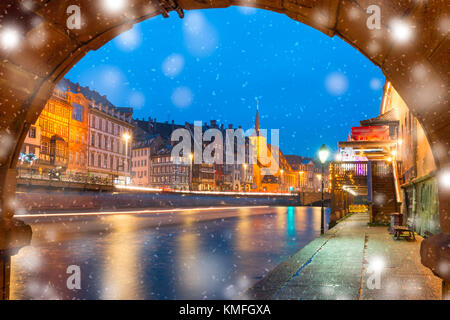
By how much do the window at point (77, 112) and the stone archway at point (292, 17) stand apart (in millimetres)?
63481

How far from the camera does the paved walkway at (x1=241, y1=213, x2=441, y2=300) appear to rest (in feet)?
21.2

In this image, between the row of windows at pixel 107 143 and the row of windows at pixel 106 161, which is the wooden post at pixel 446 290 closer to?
the row of windows at pixel 106 161

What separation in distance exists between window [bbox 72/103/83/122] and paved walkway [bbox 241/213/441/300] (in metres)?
58.6

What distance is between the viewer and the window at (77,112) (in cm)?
6356

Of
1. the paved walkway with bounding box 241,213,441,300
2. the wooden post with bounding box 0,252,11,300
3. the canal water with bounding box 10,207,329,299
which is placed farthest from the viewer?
the canal water with bounding box 10,207,329,299

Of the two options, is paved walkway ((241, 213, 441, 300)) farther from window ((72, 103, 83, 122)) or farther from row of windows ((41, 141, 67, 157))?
window ((72, 103, 83, 122))

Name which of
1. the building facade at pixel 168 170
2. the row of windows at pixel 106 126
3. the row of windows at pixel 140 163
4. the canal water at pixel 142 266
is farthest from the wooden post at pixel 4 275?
the row of windows at pixel 140 163

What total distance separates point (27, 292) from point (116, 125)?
73341mm

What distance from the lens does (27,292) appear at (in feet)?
24.8

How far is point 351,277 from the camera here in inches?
313

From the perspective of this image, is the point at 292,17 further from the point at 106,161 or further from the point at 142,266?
the point at 106,161

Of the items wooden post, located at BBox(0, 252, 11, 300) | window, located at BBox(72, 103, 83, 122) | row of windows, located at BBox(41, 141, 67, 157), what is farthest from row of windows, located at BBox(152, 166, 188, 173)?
wooden post, located at BBox(0, 252, 11, 300)
